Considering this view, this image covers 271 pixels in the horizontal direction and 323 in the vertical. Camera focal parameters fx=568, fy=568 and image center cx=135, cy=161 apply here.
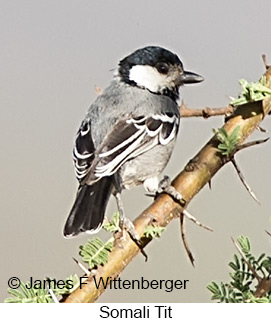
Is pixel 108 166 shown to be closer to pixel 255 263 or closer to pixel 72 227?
pixel 72 227

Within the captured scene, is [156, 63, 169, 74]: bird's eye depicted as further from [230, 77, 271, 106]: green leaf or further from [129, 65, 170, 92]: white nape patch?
[230, 77, 271, 106]: green leaf

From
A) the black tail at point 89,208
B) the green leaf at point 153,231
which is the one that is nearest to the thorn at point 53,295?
the green leaf at point 153,231

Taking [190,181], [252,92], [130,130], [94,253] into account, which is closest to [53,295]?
[94,253]

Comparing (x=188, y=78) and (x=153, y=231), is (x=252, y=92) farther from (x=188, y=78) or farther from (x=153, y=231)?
(x=188, y=78)

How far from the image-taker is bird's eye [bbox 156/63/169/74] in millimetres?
1799

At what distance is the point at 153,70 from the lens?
1.79m

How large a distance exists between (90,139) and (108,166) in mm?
138

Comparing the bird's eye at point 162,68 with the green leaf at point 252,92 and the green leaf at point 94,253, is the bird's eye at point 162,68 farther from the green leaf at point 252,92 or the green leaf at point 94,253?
the green leaf at point 94,253

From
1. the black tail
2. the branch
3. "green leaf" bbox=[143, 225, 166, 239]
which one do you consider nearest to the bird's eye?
the black tail

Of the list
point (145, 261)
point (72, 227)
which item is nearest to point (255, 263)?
point (145, 261)

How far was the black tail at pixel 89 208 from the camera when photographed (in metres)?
1.17

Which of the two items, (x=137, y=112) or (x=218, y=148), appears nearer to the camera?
(x=218, y=148)

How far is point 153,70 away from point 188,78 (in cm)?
11

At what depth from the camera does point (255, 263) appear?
811 mm
